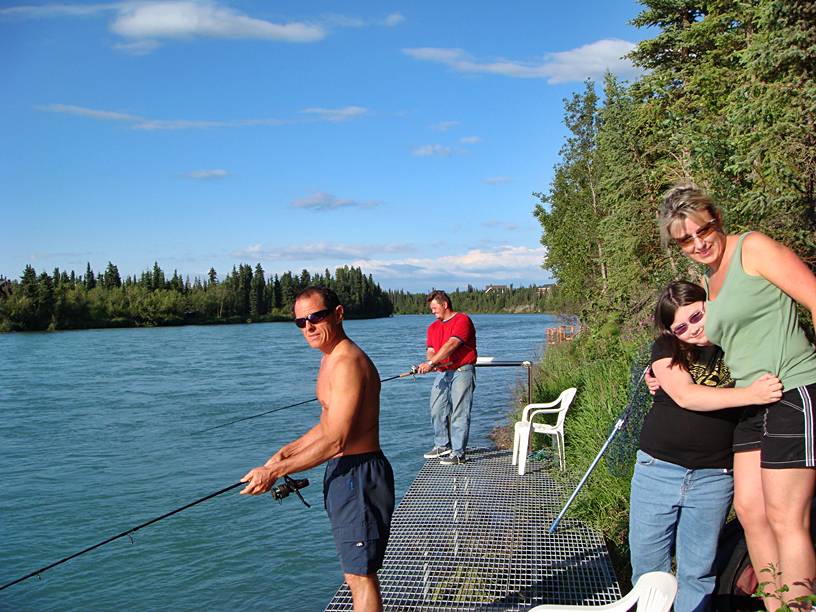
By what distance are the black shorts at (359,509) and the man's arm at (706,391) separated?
1175 mm

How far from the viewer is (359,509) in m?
3.01

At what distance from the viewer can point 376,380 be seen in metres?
3.18

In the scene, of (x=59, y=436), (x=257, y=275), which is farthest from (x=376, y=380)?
(x=257, y=275)

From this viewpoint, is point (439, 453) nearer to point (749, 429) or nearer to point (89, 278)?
point (749, 429)

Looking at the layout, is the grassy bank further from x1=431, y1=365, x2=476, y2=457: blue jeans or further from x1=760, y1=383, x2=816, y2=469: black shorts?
x1=760, y1=383, x2=816, y2=469: black shorts

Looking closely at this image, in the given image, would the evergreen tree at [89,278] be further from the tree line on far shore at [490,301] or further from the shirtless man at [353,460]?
the shirtless man at [353,460]

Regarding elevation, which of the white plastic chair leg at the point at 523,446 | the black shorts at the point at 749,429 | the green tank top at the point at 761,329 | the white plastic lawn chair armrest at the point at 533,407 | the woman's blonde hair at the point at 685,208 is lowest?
the white plastic chair leg at the point at 523,446

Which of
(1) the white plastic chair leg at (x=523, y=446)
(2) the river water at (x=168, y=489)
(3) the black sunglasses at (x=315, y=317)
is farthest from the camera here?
(2) the river water at (x=168, y=489)

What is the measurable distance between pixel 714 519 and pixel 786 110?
8.09 m

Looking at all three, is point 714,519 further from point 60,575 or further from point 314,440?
point 60,575

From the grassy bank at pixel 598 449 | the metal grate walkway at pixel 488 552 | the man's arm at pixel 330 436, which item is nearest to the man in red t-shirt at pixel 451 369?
the metal grate walkway at pixel 488 552

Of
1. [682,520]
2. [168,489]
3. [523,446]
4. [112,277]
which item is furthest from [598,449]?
[112,277]

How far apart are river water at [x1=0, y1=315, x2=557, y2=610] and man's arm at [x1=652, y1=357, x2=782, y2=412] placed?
178 inches

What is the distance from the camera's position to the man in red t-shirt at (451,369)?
274 inches
